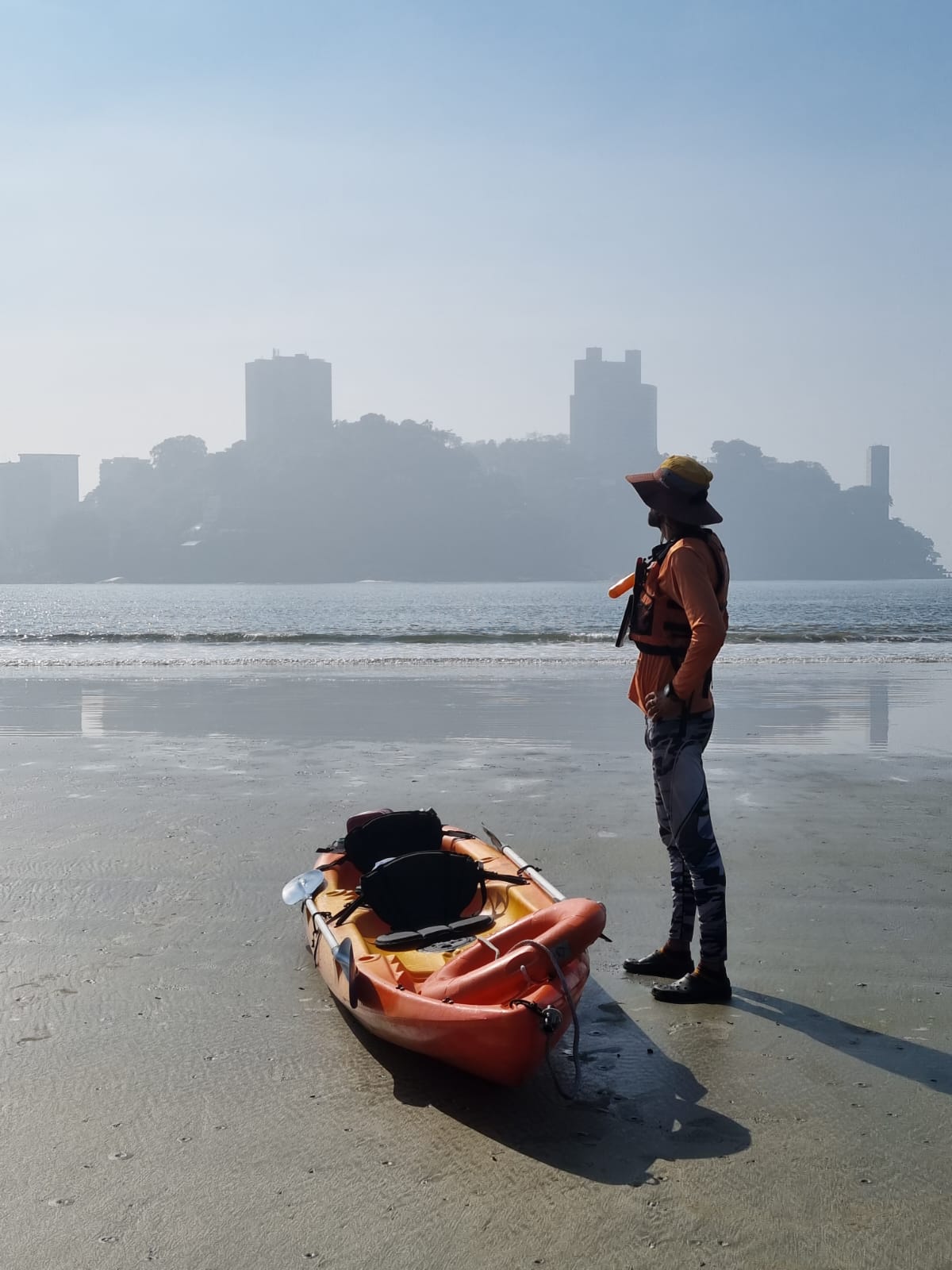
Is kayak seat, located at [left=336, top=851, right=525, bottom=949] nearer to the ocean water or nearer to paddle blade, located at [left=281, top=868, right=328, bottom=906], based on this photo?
paddle blade, located at [left=281, top=868, right=328, bottom=906]

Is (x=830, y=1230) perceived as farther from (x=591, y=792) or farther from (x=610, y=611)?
(x=610, y=611)

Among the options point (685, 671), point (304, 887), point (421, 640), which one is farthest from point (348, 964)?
point (421, 640)

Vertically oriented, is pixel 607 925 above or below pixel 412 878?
below

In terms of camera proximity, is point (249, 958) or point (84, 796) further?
point (84, 796)

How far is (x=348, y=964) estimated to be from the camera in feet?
13.1

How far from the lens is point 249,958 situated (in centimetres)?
490

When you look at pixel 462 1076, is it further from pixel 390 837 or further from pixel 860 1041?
pixel 390 837

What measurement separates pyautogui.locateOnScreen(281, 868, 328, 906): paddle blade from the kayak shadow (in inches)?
26.0

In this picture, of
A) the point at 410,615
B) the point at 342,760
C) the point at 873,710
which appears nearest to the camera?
the point at 342,760

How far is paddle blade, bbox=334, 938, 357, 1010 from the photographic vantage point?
3.90 m

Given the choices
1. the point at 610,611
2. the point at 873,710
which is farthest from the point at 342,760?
the point at 610,611

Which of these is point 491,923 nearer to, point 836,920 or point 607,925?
point 607,925

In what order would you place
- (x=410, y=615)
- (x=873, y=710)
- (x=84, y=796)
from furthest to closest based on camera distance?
(x=410, y=615) < (x=873, y=710) < (x=84, y=796)

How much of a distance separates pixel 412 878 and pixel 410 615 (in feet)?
199
